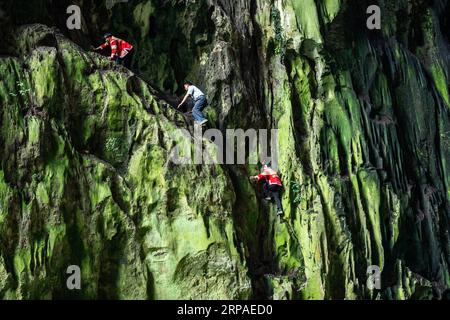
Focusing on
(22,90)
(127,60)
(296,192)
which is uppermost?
(127,60)

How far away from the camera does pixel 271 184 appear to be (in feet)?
64.7

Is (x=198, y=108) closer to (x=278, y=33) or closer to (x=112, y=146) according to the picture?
(x=112, y=146)

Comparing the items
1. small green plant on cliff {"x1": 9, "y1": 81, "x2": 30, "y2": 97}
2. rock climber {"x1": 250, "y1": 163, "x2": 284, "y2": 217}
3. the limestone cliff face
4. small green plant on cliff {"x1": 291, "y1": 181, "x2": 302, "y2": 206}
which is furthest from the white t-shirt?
small green plant on cliff {"x1": 9, "y1": 81, "x2": 30, "y2": 97}

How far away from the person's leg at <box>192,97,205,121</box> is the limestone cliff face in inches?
15.8

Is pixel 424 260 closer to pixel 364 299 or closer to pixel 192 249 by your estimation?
pixel 364 299

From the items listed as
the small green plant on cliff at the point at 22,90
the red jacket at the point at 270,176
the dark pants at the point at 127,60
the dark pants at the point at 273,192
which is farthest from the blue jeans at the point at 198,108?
the small green plant on cliff at the point at 22,90

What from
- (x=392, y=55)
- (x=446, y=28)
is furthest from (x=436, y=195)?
(x=446, y=28)

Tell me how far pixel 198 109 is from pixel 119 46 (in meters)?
2.92

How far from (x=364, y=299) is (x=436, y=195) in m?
5.57

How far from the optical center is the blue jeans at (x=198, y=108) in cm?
1973

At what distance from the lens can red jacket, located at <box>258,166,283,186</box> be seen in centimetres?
1980

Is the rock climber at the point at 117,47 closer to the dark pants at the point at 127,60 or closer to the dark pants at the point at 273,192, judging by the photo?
the dark pants at the point at 127,60

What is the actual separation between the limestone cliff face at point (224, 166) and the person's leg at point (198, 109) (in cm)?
40

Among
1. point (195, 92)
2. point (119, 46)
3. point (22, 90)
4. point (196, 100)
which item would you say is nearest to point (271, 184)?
point (196, 100)
